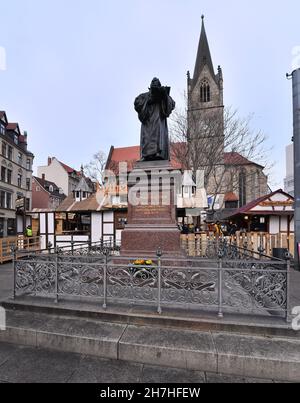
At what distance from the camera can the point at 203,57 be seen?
3847 centimetres

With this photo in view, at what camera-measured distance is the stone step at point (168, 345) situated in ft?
8.69

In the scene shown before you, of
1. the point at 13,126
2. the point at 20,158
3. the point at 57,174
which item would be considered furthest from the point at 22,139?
the point at 57,174

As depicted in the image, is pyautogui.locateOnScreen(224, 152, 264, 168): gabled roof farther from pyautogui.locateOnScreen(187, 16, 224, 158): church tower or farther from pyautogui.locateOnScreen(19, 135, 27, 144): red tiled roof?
pyautogui.locateOnScreen(19, 135, 27, 144): red tiled roof

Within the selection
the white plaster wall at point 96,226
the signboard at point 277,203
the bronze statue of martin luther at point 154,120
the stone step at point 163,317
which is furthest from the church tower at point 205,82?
the stone step at point 163,317

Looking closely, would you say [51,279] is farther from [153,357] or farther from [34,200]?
[34,200]

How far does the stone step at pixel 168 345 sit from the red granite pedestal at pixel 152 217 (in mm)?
2162

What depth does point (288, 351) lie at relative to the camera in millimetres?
2768

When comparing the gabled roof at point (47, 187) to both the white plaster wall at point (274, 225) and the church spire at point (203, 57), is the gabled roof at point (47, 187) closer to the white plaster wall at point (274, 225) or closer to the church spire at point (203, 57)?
the church spire at point (203, 57)

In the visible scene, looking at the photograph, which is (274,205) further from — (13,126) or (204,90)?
(13,126)

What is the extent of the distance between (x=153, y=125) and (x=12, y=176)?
30.2 m

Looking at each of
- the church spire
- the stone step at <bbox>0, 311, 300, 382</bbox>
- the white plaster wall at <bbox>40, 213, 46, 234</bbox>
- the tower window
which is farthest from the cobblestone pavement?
the church spire

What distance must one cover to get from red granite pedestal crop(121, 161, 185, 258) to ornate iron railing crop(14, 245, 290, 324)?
3.00 feet

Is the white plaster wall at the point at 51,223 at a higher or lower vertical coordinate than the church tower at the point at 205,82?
lower

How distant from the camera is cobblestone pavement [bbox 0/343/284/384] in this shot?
8.40 feet
